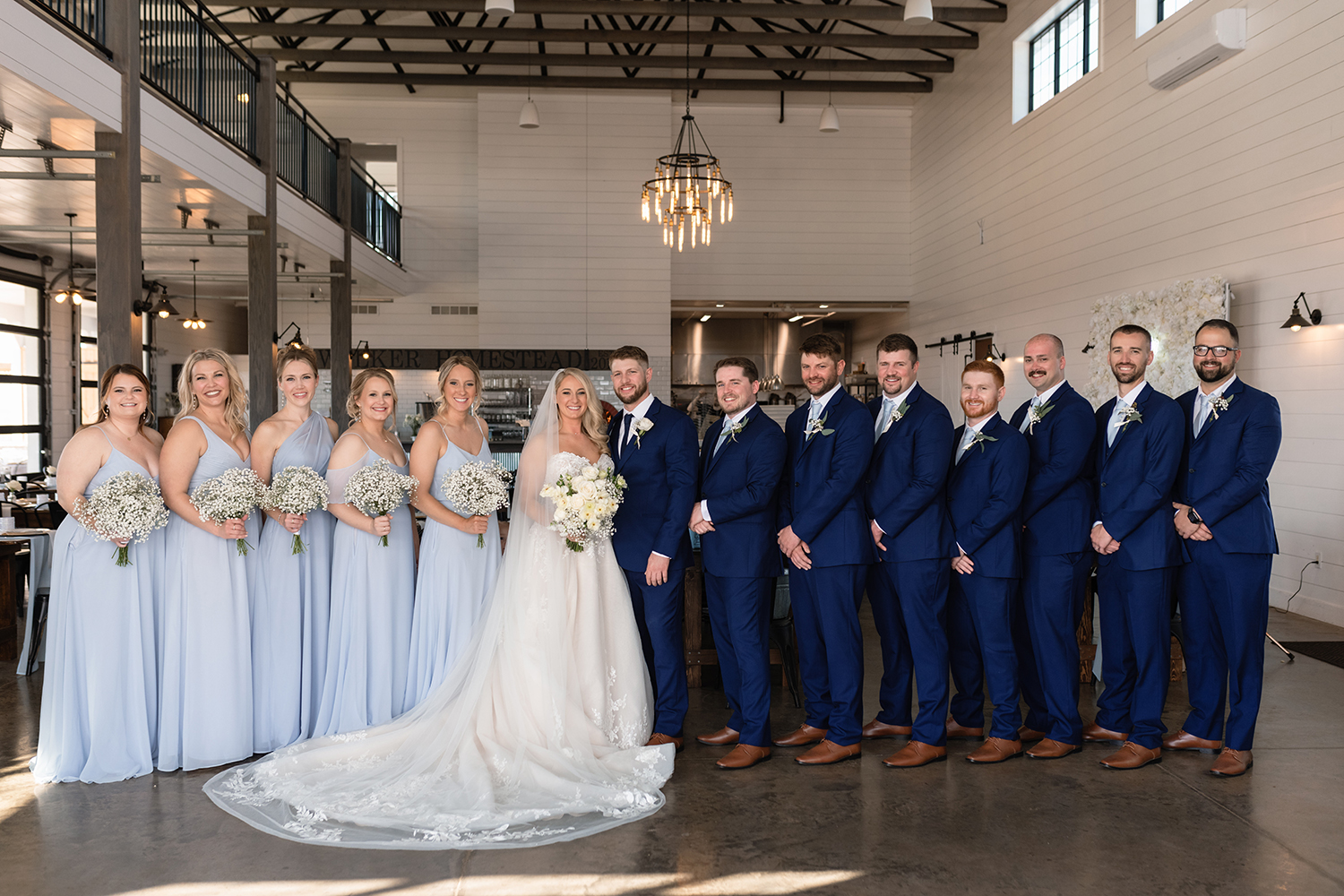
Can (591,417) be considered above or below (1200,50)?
below

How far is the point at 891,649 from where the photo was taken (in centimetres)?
488

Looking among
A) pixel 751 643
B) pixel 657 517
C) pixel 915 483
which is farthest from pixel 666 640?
pixel 915 483

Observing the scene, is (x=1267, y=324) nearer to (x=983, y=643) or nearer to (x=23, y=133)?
(x=983, y=643)

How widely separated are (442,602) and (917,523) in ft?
7.68

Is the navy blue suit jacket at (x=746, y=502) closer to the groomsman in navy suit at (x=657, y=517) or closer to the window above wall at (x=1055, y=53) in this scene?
the groomsman in navy suit at (x=657, y=517)

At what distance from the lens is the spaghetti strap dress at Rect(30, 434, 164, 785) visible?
4344 millimetres

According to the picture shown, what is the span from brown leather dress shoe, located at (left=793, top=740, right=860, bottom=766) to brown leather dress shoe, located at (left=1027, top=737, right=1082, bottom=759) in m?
0.82

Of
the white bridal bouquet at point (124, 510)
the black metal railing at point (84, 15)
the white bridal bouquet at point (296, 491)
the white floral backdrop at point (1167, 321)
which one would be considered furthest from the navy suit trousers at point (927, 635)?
the black metal railing at point (84, 15)

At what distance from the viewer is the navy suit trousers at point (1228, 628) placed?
436 cm

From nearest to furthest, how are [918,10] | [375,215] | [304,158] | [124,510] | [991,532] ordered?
[124,510] → [991,532] → [918,10] → [304,158] → [375,215]

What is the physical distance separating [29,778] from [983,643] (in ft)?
14.5

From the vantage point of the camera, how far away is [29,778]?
4352mm

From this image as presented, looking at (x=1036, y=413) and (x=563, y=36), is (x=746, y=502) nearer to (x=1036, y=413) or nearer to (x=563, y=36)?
(x=1036, y=413)

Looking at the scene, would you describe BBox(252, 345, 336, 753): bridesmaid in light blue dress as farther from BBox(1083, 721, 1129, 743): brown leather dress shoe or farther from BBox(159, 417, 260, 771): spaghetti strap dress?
BBox(1083, 721, 1129, 743): brown leather dress shoe
